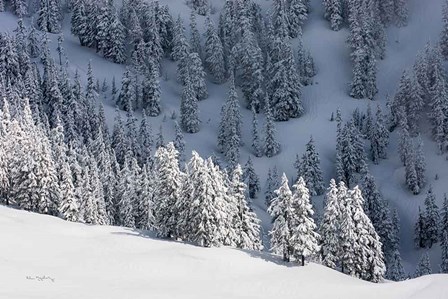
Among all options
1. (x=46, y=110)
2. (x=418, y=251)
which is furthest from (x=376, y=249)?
(x=46, y=110)

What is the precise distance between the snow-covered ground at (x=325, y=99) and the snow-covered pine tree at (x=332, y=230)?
1785 inches

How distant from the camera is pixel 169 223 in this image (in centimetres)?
6022

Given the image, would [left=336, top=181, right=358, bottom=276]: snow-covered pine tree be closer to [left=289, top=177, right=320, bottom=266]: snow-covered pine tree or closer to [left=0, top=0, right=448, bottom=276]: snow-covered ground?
[left=289, top=177, right=320, bottom=266]: snow-covered pine tree

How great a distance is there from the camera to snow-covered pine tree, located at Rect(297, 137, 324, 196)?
110812 mm

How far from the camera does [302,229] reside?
53938mm

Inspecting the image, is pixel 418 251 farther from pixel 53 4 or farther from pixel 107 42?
pixel 53 4

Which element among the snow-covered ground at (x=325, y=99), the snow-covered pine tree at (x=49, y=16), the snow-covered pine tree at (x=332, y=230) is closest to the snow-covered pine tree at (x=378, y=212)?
the snow-covered ground at (x=325, y=99)

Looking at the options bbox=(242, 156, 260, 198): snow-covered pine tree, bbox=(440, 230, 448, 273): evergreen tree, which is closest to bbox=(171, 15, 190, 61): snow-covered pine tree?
bbox=(242, 156, 260, 198): snow-covered pine tree

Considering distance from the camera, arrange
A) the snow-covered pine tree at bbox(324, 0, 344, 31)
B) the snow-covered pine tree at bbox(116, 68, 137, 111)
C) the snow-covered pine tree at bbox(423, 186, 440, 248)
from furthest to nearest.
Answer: the snow-covered pine tree at bbox(324, 0, 344, 31), the snow-covered pine tree at bbox(116, 68, 137, 111), the snow-covered pine tree at bbox(423, 186, 440, 248)

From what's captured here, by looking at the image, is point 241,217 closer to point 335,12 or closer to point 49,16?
point 335,12

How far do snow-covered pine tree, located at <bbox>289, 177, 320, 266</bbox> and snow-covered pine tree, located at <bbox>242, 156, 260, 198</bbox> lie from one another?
185ft

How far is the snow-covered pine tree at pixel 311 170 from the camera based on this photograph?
110812 millimetres

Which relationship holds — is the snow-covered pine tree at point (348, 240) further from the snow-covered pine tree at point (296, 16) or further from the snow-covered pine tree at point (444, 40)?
the snow-covered pine tree at point (296, 16)

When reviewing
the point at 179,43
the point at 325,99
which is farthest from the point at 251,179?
A: the point at 179,43
